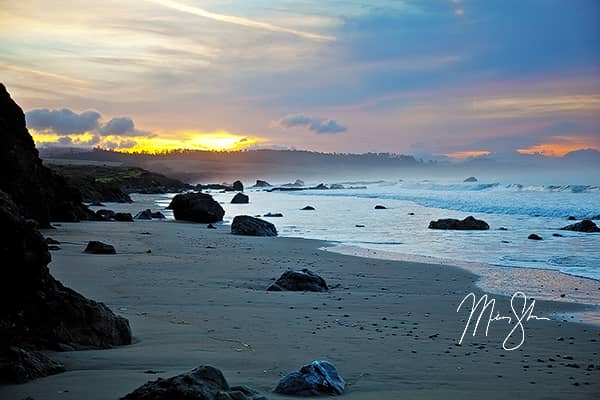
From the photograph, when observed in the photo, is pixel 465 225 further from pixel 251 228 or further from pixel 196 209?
pixel 196 209

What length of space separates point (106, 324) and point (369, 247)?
1233cm

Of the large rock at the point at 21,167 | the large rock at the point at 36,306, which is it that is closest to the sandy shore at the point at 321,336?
the large rock at the point at 36,306

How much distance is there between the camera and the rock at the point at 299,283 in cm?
962

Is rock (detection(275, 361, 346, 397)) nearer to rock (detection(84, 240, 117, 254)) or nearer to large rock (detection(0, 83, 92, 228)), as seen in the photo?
rock (detection(84, 240, 117, 254))

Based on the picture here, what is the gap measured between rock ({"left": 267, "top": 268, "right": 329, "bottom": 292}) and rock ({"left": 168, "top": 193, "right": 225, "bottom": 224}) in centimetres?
1900

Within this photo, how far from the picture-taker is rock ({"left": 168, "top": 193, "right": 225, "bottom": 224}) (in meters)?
28.4

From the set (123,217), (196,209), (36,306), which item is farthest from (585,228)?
(36,306)

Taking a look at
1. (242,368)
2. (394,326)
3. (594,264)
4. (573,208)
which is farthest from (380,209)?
(242,368)

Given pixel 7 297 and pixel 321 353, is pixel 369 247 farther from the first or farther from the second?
pixel 7 297

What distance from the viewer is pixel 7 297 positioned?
5094 mm

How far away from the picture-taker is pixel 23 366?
14.9 ft

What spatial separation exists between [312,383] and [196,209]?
79.9 feet

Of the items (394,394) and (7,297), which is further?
(7,297)

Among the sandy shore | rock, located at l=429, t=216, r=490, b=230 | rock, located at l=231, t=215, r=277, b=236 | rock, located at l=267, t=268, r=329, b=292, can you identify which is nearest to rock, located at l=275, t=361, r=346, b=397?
the sandy shore
